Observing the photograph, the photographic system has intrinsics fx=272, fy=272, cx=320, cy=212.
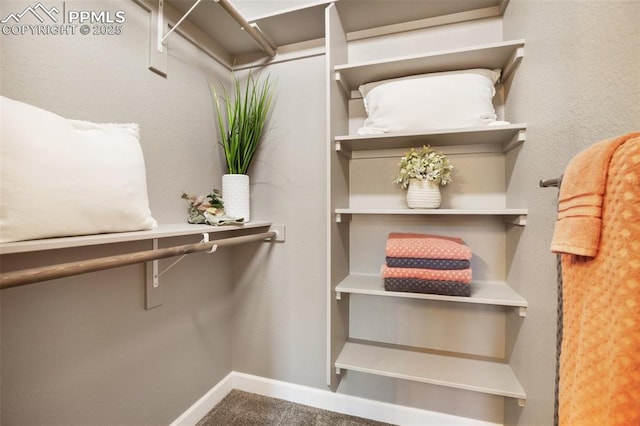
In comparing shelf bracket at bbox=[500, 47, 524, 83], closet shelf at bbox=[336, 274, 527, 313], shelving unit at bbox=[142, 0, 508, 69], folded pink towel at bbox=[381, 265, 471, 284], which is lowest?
closet shelf at bbox=[336, 274, 527, 313]

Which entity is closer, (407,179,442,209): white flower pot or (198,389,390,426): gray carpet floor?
(407,179,442,209): white flower pot

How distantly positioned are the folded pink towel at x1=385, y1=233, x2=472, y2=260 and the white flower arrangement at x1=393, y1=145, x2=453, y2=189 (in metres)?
0.27

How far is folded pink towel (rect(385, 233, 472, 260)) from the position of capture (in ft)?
3.69

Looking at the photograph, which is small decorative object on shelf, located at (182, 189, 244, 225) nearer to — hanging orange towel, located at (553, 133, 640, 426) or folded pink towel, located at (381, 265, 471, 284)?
folded pink towel, located at (381, 265, 471, 284)

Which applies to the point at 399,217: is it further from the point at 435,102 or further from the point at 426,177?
the point at 435,102

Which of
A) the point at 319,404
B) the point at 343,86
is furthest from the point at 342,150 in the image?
the point at 319,404

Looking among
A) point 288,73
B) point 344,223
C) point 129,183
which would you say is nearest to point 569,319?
point 344,223

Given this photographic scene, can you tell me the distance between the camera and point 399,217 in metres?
1.40

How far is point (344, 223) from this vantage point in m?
1.42

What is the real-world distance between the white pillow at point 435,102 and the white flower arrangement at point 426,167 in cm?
11

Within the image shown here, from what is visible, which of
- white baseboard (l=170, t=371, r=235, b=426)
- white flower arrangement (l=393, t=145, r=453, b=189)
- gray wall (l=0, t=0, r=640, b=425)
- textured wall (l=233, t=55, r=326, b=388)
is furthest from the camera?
textured wall (l=233, t=55, r=326, b=388)

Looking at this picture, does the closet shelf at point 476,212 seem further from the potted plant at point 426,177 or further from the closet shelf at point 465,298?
the closet shelf at point 465,298

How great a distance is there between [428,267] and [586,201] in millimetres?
704

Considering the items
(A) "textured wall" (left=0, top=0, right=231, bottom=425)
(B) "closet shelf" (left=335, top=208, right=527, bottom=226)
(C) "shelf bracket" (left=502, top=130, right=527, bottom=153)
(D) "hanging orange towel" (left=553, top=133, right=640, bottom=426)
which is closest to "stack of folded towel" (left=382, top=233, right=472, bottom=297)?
(B) "closet shelf" (left=335, top=208, right=527, bottom=226)
